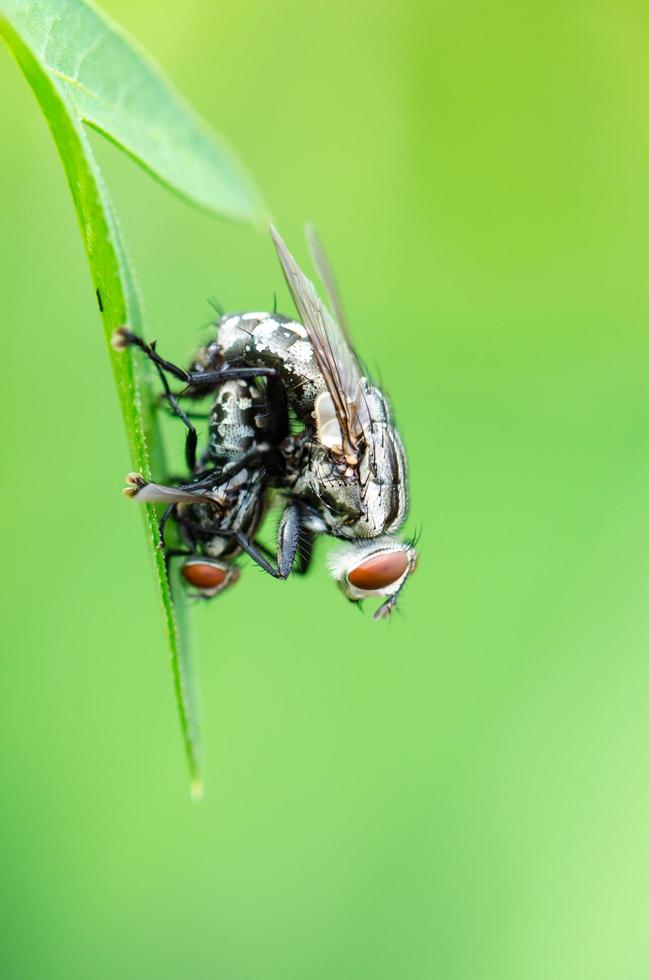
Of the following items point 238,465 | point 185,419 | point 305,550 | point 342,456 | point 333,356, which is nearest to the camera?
point 333,356

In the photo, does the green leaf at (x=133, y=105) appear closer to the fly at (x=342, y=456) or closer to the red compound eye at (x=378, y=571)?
the fly at (x=342, y=456)

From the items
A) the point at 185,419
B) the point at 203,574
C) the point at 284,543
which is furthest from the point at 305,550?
the point at 185,419

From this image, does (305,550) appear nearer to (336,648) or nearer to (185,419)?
(185,419)

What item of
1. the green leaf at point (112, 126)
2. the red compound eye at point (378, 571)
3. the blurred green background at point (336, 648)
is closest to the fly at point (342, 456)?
the red compound eye at point (378, 571)

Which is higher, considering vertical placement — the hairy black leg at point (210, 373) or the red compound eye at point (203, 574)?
the hairy black leg at point (210, 373)

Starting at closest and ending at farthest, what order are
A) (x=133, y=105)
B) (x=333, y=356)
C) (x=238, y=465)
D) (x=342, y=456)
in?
1. (x=133, y=105)
2. (x=333, y=356)
3. (x=342, y=456)
4. (x=238, y=465)

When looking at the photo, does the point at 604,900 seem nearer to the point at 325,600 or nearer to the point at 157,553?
the point at 325,600

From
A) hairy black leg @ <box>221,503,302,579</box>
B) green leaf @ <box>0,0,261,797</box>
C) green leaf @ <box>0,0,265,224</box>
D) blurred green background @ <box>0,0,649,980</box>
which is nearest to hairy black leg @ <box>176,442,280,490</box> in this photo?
hairy black leg @ <box>221,503,302,579</box>
